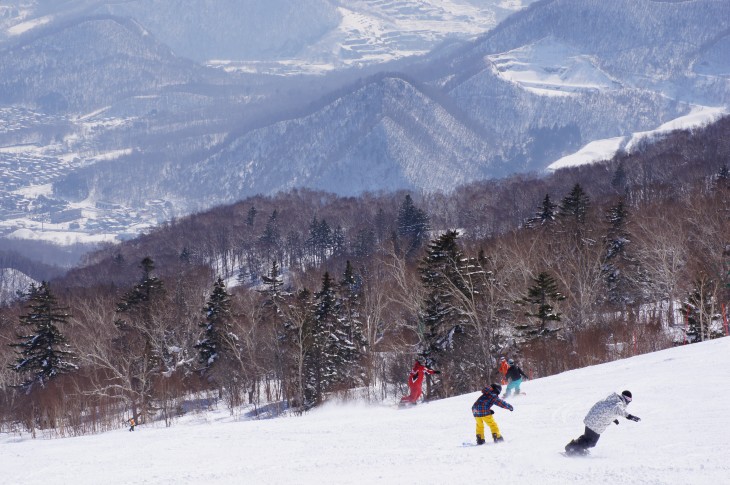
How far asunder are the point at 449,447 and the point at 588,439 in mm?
3531

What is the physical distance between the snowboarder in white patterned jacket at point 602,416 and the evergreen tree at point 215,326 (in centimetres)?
4427

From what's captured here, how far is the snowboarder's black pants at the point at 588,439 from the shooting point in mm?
17312

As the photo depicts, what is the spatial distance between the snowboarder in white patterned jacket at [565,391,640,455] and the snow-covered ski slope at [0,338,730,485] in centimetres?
36

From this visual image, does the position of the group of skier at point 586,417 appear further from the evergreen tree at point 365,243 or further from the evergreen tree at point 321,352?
the evergreen tree at point 365,243

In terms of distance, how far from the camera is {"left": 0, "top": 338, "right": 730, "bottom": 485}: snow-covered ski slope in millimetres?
16609

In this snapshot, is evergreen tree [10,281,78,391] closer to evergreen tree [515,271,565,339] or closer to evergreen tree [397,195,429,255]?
evergreen tree [515,271,565,339]

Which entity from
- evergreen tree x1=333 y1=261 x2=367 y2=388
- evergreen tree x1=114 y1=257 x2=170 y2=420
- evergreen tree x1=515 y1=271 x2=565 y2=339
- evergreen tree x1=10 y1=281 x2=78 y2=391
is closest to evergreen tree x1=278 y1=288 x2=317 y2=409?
evergreen tree x1=333 y1=261 x2=367 y2=388

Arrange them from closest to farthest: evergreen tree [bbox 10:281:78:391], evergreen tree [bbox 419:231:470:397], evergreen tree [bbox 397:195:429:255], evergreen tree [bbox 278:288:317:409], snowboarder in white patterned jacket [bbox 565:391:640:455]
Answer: snowboarder in white patterned jacket [bbox 565:391:640:455] < evergreen tree [bbox 419:231:470:397] < evergreen tree [bbox 278:288:317:409] < evergreen tree [bbox 10:281:78:391] < evergreen tree [bbox 397:195:429:255]

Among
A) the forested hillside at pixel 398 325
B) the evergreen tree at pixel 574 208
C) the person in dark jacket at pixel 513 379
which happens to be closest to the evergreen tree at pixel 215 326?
the forested hillside at pixel 398 325

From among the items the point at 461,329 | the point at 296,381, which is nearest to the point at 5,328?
the point at 296,381

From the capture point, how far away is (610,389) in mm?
24828

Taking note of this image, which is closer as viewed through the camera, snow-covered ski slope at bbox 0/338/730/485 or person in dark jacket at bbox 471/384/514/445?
snow-covered ski slope at bbox 0/338/730/485

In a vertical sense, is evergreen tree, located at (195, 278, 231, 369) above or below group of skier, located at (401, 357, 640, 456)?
above

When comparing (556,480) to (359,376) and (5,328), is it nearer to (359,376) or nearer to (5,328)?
(359,376)
